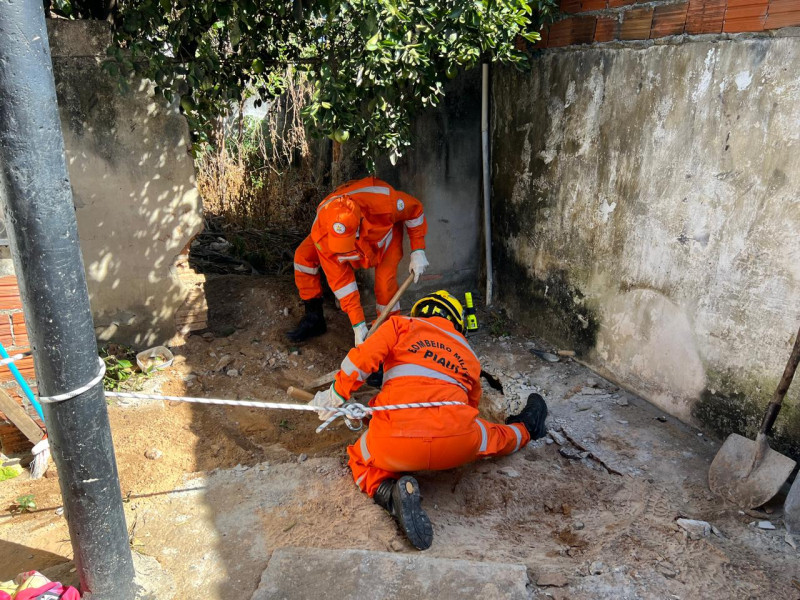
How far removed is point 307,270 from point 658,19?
2.89m

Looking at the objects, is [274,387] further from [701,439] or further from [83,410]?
[701,439]

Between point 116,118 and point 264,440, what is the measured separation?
2.37m

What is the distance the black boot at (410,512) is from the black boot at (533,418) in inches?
41.9

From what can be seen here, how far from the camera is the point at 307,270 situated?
15.4 feet

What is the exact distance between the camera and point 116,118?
4031 mm

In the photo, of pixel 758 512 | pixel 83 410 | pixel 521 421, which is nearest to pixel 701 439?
pixel 758 512

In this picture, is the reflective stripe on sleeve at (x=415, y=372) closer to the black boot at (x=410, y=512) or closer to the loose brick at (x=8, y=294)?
the black boot at (x=410, y=512)

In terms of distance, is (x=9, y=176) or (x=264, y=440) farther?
(x=264, y=440)

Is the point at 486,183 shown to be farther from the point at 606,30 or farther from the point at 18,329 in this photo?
the point at 18,329

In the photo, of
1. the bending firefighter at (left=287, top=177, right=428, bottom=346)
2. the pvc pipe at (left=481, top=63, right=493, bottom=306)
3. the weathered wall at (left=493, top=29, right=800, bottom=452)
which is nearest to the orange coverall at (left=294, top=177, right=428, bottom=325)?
the bending firefighter at (left=287, top=177, right=428, bottom=346)

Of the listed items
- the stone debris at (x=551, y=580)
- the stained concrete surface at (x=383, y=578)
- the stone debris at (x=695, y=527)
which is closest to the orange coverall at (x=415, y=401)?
the stained concrete surface at (x=383, y=578)

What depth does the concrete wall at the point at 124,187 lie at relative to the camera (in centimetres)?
388

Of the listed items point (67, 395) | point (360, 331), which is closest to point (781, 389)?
point (360, 331)

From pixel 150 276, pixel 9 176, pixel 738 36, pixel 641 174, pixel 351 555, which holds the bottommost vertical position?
pixel 351 555
